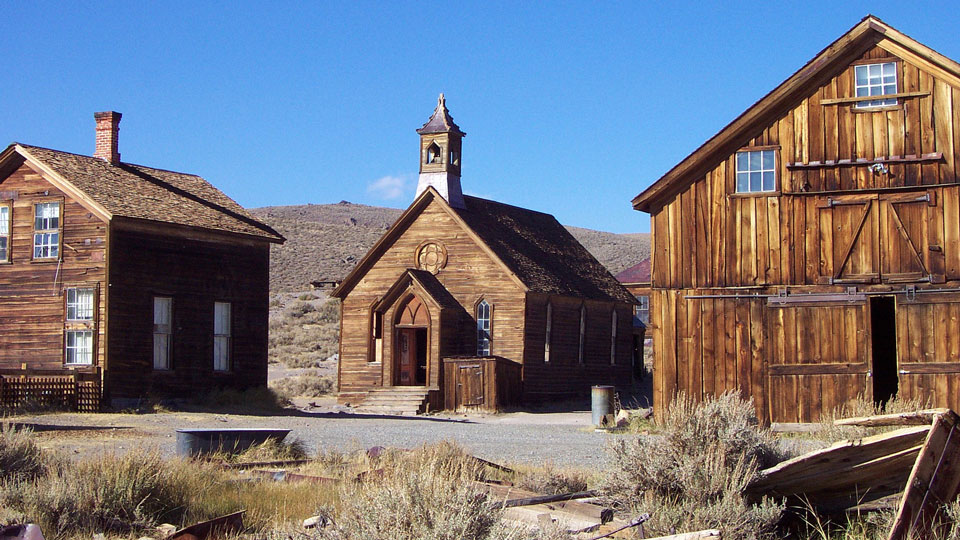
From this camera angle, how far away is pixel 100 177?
2762 cm

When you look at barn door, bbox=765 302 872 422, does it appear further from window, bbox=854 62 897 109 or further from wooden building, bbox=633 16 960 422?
window, bbox=854 62 897 109

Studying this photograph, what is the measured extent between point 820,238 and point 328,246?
6725 cm

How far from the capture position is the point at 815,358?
19609 millimetres

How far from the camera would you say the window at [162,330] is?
27.0 metres

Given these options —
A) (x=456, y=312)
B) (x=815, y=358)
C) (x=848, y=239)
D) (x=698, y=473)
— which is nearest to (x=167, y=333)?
(x=456, y=312)

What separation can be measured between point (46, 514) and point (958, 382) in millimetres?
15403

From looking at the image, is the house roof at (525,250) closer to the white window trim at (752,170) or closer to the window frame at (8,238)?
the window frame at (8,238)

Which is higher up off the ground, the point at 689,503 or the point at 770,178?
the point at 770,178

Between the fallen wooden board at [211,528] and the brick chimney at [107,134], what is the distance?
22154 mm

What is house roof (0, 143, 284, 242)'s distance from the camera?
26.3 m

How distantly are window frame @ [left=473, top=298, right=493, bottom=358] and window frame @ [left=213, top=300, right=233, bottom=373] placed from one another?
7.29 meters

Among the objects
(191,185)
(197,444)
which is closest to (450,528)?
(197,444)

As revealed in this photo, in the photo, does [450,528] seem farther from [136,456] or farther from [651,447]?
[136,456]

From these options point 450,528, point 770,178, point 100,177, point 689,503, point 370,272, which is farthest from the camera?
point 370,272
